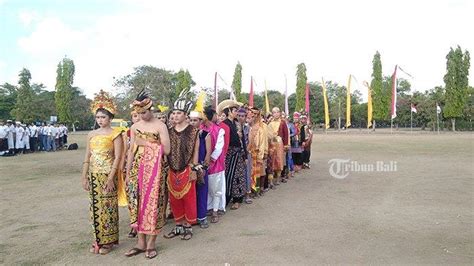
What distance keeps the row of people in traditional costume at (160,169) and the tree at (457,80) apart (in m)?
45.4

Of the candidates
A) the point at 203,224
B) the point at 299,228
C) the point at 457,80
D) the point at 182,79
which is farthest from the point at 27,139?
the point at 457,80

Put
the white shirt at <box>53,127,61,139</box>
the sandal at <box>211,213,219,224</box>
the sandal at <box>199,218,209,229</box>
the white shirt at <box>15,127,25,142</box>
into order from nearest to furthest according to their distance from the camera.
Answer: the sandal at <box>199,218,209,229</box>, the sandal at <box>211,213,219,224</box>, the white shirt at <box>15,127,25,142</box>, the white shirt at <box>53,127,61,139</box>

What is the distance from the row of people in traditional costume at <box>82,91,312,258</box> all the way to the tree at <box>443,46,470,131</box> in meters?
45.4

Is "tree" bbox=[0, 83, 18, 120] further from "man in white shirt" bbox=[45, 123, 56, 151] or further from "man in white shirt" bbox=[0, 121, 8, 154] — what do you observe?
"man in white shirt" bbox=[0, 121, 8, 154]

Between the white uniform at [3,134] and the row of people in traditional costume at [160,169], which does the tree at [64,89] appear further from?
the row of people in traditional costume at [160,169]

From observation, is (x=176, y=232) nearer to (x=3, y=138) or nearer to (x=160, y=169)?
(x=160, y=169)

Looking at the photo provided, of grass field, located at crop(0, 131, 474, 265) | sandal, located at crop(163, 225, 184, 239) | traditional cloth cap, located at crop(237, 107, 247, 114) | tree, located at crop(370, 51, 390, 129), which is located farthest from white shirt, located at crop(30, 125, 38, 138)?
tree, located at crop(370, 51, 390, 129)

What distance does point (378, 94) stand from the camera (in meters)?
49.6

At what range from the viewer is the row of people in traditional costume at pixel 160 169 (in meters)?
4.12

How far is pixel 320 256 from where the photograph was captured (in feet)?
13.1

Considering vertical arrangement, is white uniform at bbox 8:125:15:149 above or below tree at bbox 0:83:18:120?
below

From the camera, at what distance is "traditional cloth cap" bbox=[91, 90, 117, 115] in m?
4.37

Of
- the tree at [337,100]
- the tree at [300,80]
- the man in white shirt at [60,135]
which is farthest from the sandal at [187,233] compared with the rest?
the tree at [337,100]

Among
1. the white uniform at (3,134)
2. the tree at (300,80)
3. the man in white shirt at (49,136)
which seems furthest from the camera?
the tree at (300,80)
